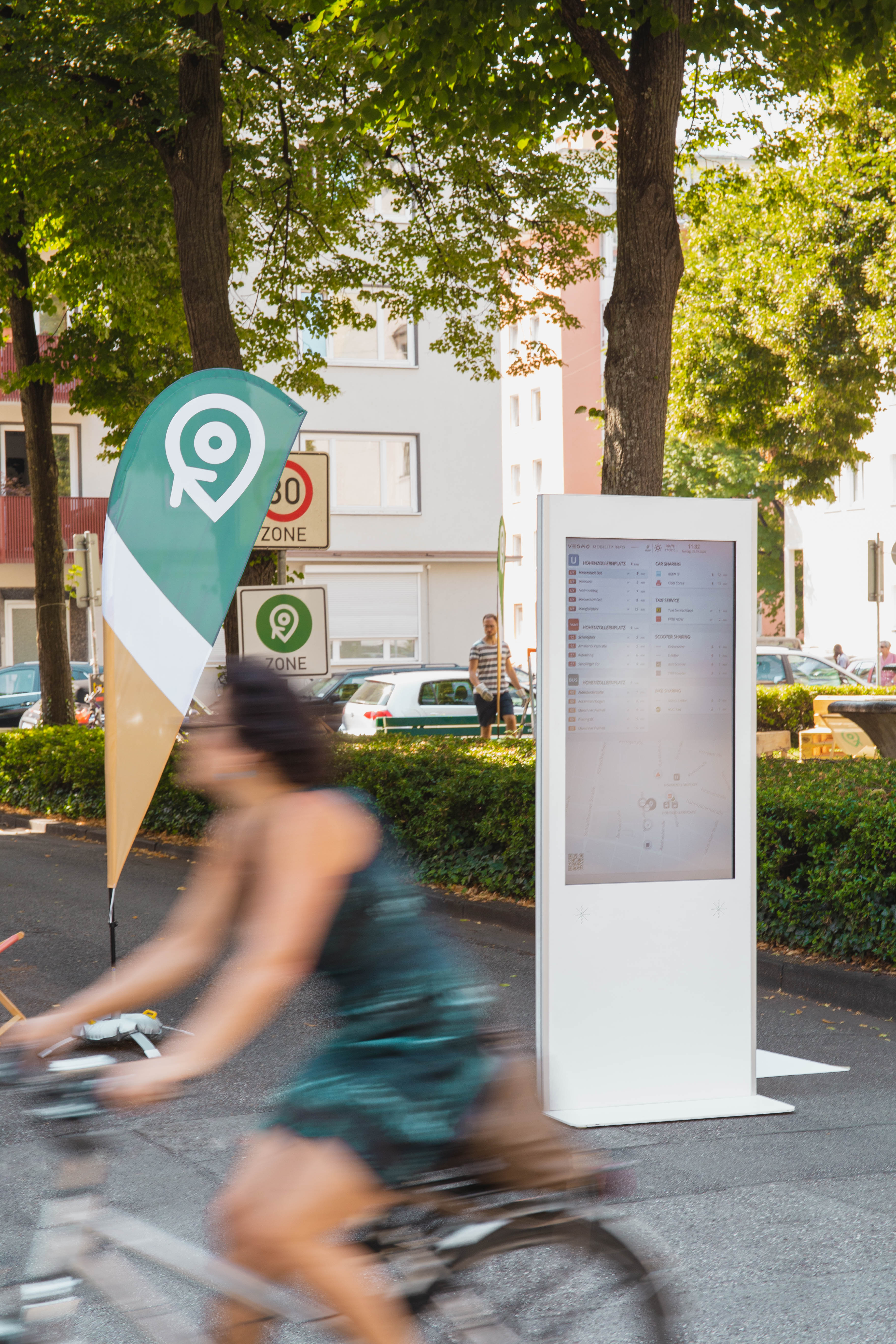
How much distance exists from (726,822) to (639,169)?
548 cm

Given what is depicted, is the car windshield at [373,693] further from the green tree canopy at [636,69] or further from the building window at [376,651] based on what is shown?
the building window at [376,651]

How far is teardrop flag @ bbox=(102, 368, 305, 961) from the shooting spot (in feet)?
20.0

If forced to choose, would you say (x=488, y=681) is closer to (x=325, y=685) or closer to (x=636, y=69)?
(x=325, y=685)

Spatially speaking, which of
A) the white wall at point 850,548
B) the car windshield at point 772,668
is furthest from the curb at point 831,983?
the white wall at point 850,548

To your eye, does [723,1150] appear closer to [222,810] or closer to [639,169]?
[639,169]

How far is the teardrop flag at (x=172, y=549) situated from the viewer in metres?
6.09

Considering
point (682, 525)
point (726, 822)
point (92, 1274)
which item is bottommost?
point (92, 1274)

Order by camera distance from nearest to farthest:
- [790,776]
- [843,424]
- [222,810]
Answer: [790,776] → [222,810] → [843,424]

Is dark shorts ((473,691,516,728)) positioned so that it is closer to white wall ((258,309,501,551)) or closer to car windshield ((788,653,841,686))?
car windshield ((788,653,841,686))

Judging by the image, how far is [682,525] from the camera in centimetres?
568

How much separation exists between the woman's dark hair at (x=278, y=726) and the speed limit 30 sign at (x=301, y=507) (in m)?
8.38

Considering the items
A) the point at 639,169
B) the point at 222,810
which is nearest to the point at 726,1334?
the point at 639,169

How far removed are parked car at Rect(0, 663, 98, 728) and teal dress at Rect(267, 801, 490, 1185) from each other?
92.6ft

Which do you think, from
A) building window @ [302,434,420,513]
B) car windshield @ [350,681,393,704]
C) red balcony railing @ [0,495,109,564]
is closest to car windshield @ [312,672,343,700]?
car windshield @ [350,681,393,704]
